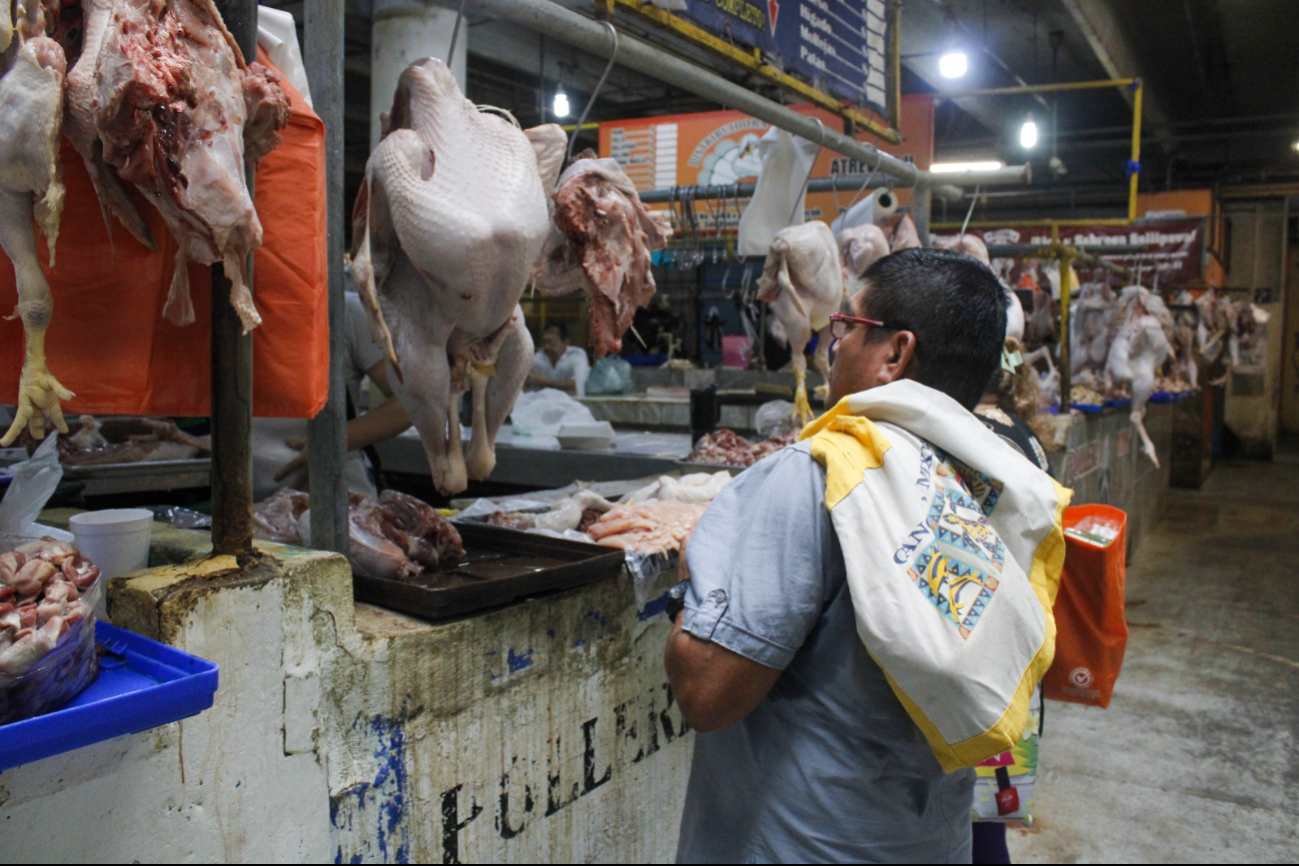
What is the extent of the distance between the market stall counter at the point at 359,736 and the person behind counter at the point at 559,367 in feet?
20.1

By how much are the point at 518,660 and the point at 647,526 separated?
2.20 feet

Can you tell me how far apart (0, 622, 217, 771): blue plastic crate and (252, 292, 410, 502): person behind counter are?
1.60m

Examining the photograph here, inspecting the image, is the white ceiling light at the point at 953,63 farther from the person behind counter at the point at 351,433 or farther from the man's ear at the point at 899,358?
the man's ear at the point at 899,358

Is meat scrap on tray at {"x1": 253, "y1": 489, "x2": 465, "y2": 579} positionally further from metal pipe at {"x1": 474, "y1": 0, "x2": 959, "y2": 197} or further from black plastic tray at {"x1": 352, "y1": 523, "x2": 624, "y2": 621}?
metal pipe at {"x1": 474, "y1": 0, "x2": 959, "y2": 197}

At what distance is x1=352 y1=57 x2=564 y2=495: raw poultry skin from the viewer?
6.53ft

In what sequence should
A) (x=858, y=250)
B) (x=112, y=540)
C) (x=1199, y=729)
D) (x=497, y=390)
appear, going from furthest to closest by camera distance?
(x=858, y=250), (x=1199, y=729), (x=497, y=390), (x=112, y=540)

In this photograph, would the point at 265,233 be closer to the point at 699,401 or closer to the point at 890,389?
the point at 890,389

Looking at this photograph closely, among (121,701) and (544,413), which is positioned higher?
(544,413)

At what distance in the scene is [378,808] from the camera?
6.87 feet

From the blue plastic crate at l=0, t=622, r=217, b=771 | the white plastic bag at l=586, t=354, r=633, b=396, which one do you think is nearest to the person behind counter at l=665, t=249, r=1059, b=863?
the blue plastic crate at l=0, t=622, r=217, b=771

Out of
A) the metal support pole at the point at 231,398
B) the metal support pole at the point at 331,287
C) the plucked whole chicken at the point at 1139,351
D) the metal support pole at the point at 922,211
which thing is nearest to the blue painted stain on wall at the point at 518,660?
the metal support pole at the point at 331,287

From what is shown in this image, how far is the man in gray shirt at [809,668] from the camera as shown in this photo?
5.26ft

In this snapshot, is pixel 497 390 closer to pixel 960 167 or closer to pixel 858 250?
pixel 858 250

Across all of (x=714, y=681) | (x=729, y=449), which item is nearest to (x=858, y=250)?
(x=729, y=449)
